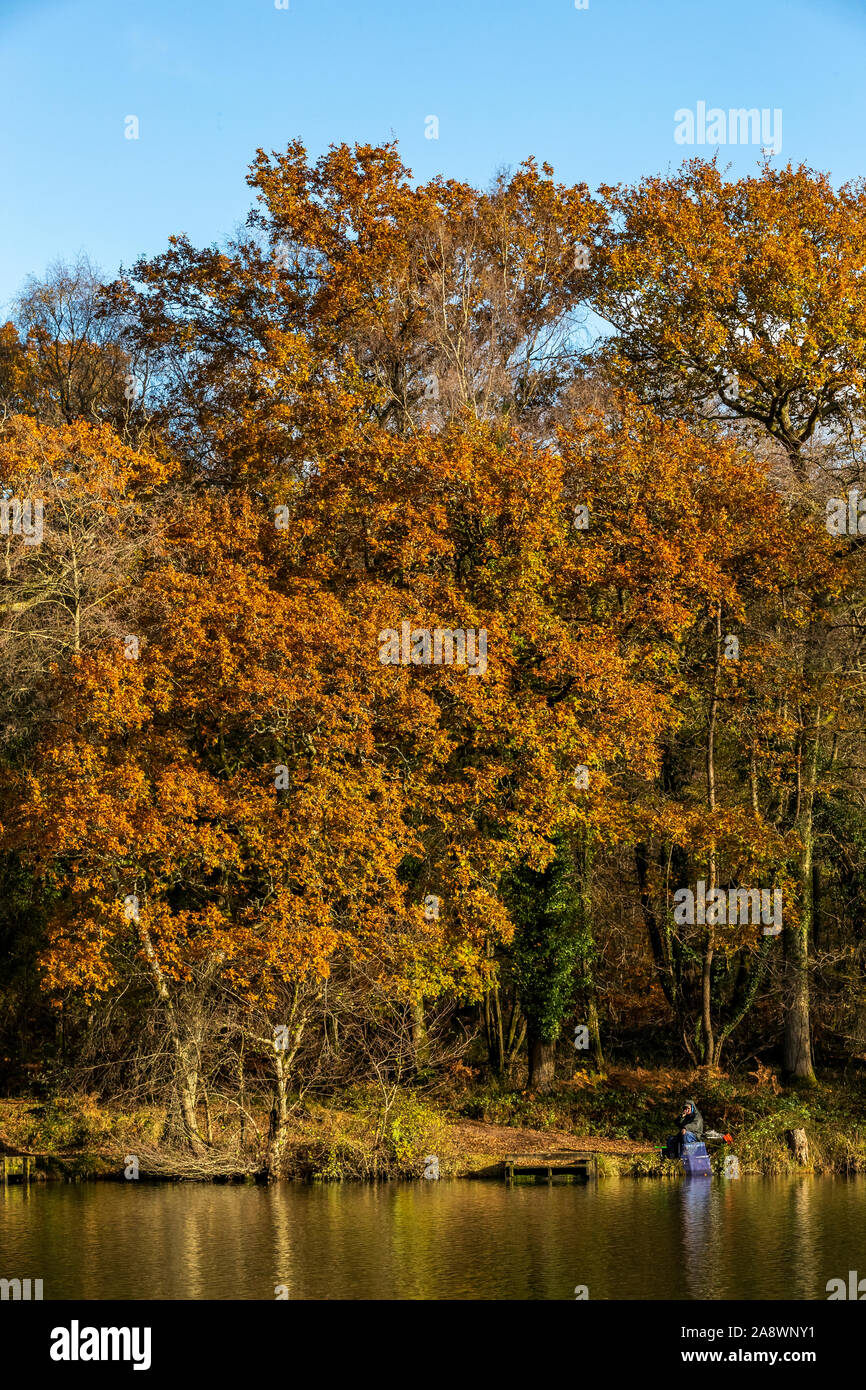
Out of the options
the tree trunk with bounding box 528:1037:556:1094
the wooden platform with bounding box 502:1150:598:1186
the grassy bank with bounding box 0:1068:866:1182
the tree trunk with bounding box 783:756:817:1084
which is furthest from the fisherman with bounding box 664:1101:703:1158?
the tree trunk with bounding box 783:756:817:1084

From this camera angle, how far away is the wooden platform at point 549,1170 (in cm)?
2684

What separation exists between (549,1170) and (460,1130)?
8.97 ft

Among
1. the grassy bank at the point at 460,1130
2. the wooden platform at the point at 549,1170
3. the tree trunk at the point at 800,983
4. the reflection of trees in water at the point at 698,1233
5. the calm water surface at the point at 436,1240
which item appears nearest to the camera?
the calm water surface at the point at 436,1240

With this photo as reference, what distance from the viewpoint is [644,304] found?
35219 mm

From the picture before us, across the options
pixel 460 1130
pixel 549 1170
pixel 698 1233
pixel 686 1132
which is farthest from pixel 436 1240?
pixel 460 1130

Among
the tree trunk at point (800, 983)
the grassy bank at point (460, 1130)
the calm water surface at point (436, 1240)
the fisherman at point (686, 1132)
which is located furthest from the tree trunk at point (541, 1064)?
the calm water surface at point (436, 1240)

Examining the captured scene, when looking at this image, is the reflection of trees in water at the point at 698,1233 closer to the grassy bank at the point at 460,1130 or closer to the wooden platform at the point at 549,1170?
the wooden platform at the point at 549,1170

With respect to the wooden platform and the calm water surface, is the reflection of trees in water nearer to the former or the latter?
the calm water surface

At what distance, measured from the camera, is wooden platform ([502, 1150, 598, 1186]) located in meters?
26.8

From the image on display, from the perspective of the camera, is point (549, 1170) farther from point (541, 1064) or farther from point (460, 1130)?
point (541, 1064)

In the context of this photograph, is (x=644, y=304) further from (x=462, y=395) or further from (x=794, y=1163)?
(x=794, y=1163)

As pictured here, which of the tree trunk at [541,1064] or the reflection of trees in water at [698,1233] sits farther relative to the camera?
the tree trunk at [541,1064]

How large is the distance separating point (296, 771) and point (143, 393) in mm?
17110

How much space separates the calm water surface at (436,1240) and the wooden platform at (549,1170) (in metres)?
0.76
